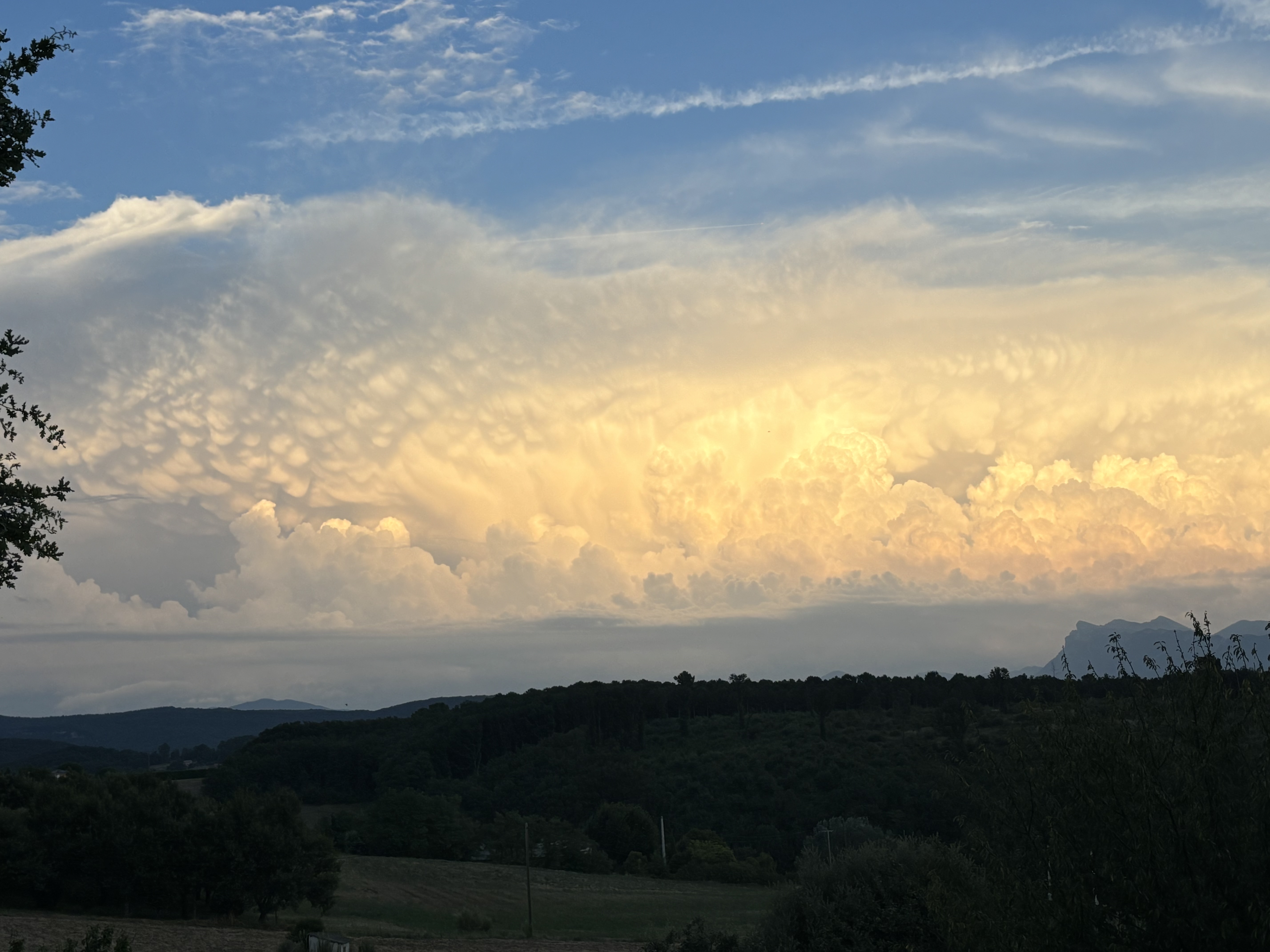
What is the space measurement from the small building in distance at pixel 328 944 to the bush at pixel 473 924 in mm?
15115

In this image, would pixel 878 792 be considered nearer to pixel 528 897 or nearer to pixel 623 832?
pixel 623 832

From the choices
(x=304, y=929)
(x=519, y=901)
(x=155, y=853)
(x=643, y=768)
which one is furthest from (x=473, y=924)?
(x=643, y=768)

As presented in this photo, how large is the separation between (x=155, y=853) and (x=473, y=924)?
614 inches

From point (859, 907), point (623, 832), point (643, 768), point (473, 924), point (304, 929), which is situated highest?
point (859, 907)

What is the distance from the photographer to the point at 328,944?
118ft

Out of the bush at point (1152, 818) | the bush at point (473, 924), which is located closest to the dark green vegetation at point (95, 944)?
the bush at point (1152, 818)

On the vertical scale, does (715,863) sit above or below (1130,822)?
below

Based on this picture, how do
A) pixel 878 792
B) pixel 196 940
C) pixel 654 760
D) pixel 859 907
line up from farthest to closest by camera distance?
pixel 654 760, pixel 878 792, pixel 196 940, pixel 859 907

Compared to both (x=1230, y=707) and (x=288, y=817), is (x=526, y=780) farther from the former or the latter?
(x=1230, y=707)

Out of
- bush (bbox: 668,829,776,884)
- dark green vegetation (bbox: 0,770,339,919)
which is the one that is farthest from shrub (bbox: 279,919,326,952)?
bush (bbox: 668,829,776,884)

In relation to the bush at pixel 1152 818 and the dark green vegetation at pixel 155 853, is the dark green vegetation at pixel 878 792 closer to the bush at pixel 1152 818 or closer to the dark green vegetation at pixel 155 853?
the bush at pixel 1152 818

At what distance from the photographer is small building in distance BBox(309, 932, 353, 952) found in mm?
34875

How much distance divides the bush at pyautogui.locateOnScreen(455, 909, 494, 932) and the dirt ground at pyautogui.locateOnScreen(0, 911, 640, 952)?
5.37 meters

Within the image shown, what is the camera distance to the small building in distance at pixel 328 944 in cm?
3488
